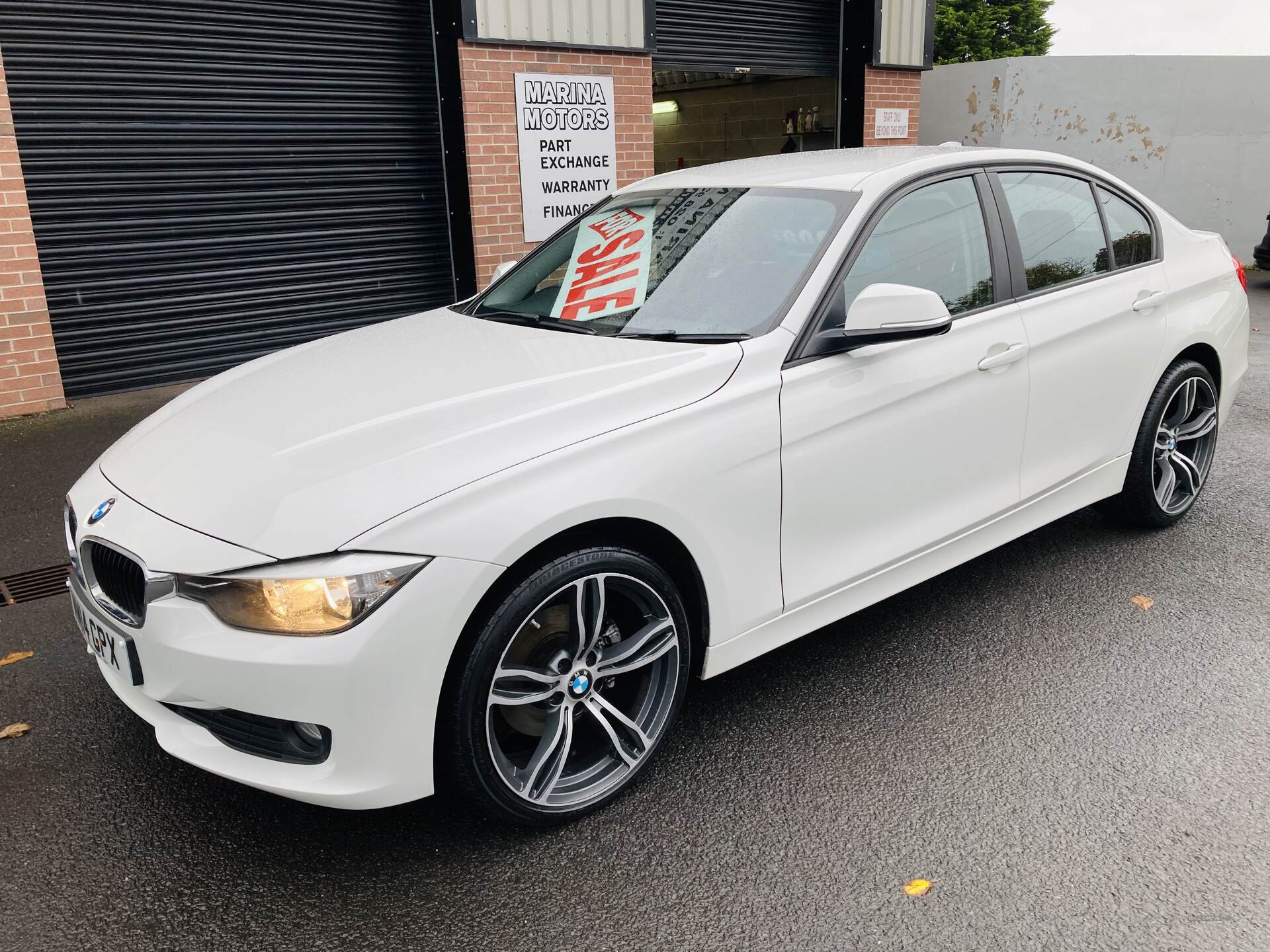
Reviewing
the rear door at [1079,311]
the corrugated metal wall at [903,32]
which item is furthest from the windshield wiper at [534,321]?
the corrugated metal wall at [903,32]

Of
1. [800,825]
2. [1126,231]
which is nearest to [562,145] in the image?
[1126,231]

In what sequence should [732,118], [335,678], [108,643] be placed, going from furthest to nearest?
[732,118], [108,643], [335,678]

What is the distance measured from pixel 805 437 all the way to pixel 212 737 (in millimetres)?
1754

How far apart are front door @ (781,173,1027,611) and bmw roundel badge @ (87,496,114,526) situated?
1812 mm

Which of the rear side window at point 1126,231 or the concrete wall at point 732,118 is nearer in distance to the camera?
the rear side window at point 1126,231

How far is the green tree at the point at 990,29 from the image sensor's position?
1508 inches

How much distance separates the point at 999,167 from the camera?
3824 mm

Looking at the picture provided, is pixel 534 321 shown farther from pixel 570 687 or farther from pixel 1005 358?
pixel 1005 358

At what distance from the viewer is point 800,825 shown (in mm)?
2732

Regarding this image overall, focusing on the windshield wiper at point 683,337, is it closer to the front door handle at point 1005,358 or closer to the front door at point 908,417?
the front door at point 908,417

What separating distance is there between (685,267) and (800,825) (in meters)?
1.77

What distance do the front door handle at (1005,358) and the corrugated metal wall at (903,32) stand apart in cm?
987

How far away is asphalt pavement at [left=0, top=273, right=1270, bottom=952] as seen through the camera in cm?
238

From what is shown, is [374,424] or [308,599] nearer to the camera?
[308,599]
